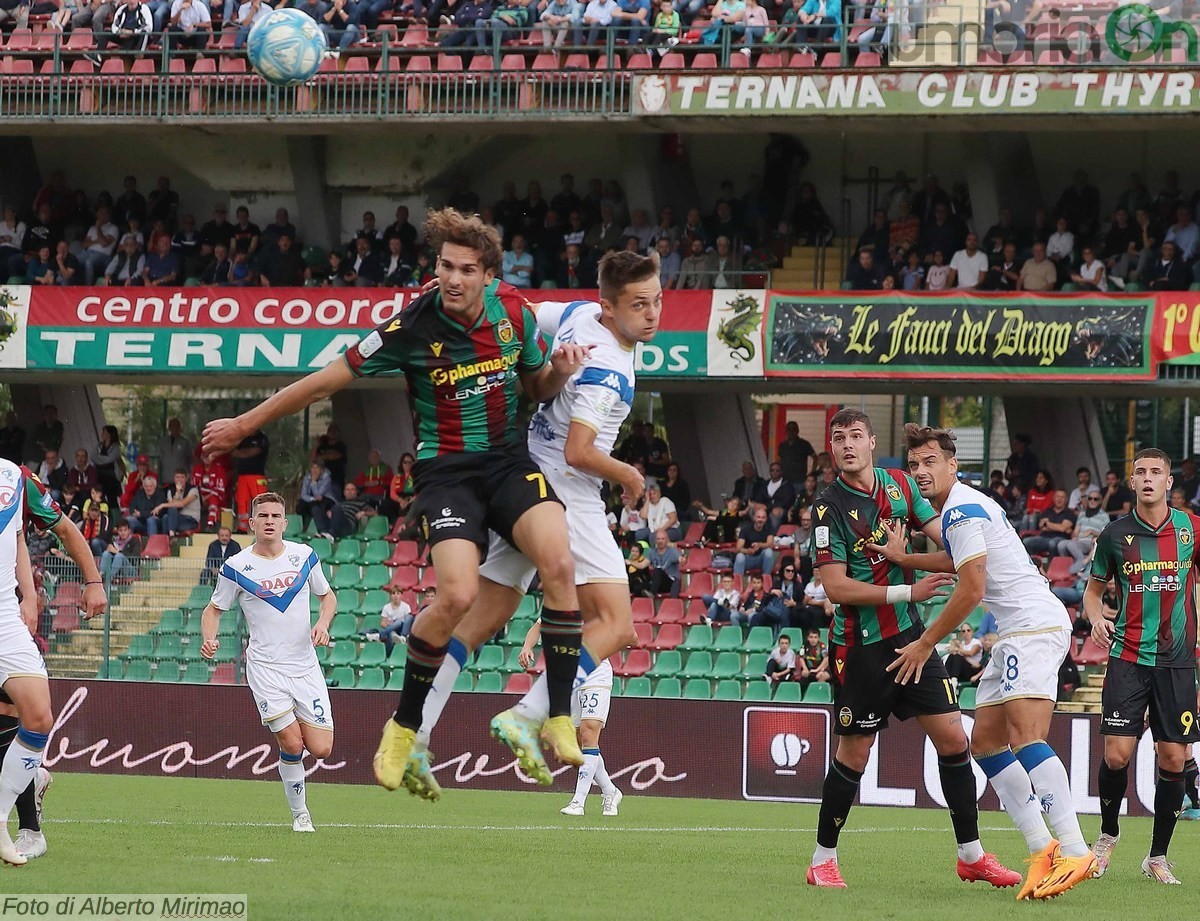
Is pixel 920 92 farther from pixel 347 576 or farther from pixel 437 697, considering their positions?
pixel 437 697

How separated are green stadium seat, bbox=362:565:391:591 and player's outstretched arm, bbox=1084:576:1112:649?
41.3 feet

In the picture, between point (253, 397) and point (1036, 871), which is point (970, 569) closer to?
point (1036, 871)

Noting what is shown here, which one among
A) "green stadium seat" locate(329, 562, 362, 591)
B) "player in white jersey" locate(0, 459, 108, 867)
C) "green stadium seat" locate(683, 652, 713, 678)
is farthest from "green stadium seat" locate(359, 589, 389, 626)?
"player in white jersey" locate(0, 459, 108, 867)

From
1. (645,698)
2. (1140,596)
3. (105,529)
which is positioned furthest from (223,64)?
(1140,596)

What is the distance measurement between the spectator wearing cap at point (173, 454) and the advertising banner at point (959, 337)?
9007 millimetres

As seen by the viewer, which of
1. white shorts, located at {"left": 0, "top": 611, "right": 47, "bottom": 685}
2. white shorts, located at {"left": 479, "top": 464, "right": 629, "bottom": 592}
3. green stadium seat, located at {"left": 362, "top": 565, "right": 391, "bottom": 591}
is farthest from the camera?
green stadium seat, located at {"left": 362, "top": 565, "right": 391, "bottom": 591}

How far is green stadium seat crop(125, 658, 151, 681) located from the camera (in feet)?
63.3

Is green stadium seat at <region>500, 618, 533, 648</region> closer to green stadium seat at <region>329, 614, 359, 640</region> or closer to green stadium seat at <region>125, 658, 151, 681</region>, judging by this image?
green stadium seat at <region>329, 614, 359, 640</region>

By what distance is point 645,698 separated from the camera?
17219 mm

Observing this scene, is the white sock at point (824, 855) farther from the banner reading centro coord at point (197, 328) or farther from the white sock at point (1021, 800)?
the banner reading centro coord at point (197, 328)

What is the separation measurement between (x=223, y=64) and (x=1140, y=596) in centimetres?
1763

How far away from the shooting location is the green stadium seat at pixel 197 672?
1930 centimetres

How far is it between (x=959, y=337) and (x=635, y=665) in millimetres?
5796

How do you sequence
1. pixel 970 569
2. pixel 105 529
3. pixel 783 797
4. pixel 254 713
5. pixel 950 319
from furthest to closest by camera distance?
pixel 105 529
pixel 950 319
pixel 254 713
pixel 783 797
pixel 970 569
